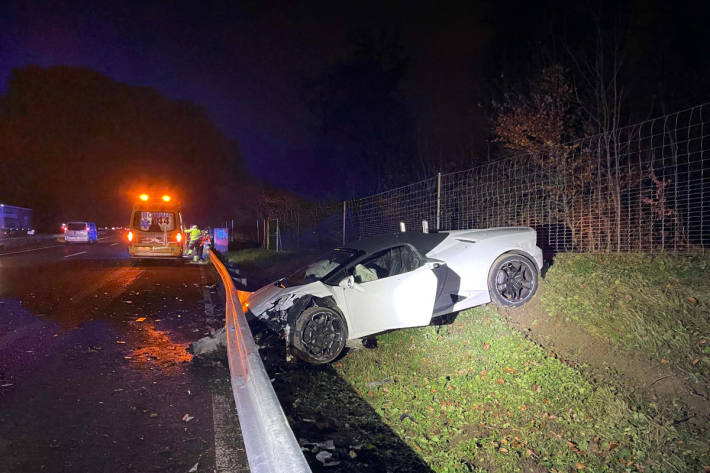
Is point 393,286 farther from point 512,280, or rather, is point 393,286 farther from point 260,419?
point 260,419

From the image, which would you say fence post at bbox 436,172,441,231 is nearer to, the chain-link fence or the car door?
the chain-link fence

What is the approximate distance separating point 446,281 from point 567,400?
2185mm

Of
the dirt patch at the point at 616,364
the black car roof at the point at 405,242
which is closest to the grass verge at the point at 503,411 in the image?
the dirt patch at the point at 616,364

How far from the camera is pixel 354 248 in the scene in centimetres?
684

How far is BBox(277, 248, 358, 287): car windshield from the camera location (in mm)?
6262

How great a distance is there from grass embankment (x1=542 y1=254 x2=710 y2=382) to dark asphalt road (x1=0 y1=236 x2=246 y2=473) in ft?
13.2

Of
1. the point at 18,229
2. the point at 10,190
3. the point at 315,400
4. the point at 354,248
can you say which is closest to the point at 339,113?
the point at 354,248

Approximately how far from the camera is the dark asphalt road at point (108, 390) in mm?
3264

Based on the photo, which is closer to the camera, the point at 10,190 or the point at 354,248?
the point at 354,248

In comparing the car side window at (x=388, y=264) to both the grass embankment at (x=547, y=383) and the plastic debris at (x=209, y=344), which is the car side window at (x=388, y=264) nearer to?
the grass embankment at (x=547, y=383)

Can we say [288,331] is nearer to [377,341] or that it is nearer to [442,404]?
[377,341]

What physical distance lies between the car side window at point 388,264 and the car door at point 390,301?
200 millimetres

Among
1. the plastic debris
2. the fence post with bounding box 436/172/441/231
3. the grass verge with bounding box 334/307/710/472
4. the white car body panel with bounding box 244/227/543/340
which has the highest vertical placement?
the fence post with bounding box 436/172/441/231

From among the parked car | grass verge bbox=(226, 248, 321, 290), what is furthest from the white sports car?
the parked car
